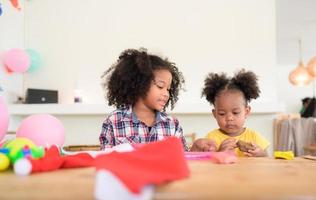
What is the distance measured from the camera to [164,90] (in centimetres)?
133

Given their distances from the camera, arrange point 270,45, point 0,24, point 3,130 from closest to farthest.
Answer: point 3,130 < point 0,24 < point 270,45

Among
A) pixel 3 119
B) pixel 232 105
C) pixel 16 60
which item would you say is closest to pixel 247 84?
pixel 232 105

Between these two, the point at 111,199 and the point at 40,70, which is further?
the point at 40,70

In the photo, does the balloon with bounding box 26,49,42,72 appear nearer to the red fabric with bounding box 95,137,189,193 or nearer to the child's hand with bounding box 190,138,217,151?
the child's hand with bounding box 190,138,217,151

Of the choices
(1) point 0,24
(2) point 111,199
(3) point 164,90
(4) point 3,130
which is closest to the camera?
(2) point 111,199

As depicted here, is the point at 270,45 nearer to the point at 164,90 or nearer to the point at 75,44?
the point at 75,44

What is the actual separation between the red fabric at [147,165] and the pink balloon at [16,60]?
9.05ft

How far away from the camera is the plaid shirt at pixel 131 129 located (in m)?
1.34

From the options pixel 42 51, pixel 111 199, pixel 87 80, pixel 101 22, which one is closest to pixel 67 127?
pixel 87 80

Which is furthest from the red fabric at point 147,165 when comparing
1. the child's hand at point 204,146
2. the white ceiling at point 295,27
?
the white ceiling at point 295,27

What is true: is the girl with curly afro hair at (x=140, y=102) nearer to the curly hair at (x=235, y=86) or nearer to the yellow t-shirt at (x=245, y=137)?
the yellow t-shirt at (x=245, y=137)

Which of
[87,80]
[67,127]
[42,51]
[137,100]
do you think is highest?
[42,51]

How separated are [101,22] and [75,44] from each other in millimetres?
370

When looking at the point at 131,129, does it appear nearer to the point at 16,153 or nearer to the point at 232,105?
the point at 232,105
